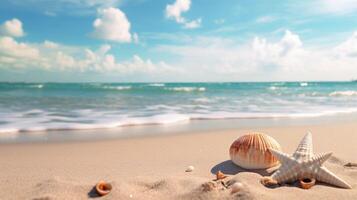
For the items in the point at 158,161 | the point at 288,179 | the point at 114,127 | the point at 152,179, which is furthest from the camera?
the point at 114,127

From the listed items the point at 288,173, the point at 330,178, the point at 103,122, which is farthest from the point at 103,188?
the point at 103,122

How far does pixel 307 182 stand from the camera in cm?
264

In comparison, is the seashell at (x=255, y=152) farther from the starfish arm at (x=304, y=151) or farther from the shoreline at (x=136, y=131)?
the shoreline at (x=136, y=131)

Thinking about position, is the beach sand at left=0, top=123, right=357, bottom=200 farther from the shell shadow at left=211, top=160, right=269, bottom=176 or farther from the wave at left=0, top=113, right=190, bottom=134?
the wave at left=0, top=113, right=190, bottom=134

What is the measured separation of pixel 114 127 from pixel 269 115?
4.34 meters

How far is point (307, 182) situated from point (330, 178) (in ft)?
0.62

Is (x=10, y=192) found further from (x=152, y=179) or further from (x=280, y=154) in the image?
(x=280, y=154)

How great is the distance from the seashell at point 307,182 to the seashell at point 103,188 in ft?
5.31

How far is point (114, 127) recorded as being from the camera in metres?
6.69

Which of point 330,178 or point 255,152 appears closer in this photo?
point 330,178

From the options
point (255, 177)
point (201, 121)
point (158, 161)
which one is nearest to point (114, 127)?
point (201, 121)

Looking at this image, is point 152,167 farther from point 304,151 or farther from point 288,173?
point 304,151

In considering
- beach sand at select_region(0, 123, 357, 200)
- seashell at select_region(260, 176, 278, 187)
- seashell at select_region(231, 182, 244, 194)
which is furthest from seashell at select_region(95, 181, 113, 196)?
seashell at select_region(260, 176, 278, 187)

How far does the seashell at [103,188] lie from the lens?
251 centimetres
